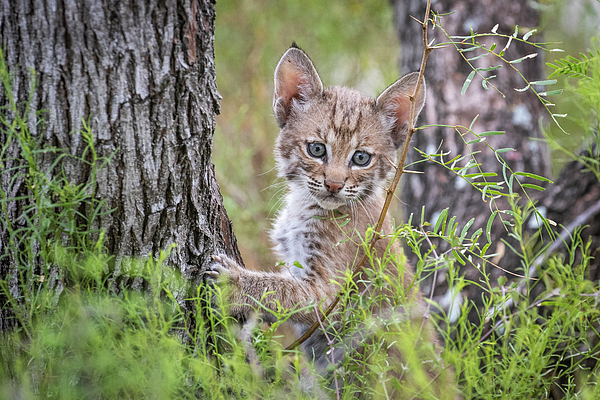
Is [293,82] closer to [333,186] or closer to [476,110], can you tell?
[333,186]

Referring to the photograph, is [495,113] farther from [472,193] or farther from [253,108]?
[253,108]

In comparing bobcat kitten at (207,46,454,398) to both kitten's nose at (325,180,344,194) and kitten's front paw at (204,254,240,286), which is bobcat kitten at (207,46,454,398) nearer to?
kitten's nose at (325,180,344,194)

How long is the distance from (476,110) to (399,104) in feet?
4.12

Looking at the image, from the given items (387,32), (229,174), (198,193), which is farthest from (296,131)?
(387,32)

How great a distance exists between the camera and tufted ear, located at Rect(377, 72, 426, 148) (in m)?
2.70

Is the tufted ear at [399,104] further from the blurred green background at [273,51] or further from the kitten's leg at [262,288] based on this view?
the blurred green background at [273,51]

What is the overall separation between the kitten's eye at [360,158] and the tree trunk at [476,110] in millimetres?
1179

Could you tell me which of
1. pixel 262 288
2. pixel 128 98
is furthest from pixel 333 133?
pixel 128 98

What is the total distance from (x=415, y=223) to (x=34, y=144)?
305cm

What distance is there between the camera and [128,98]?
1733 millimetres

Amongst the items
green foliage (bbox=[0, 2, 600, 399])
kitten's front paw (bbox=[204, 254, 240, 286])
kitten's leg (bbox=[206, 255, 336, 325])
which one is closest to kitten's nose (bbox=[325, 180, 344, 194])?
kitten's leg (bbox=[206, 255, 336, 325])

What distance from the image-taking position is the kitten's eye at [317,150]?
9.12 ft

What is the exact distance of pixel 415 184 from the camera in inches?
159

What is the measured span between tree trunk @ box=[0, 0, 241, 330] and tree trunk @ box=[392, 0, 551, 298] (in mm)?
2377
